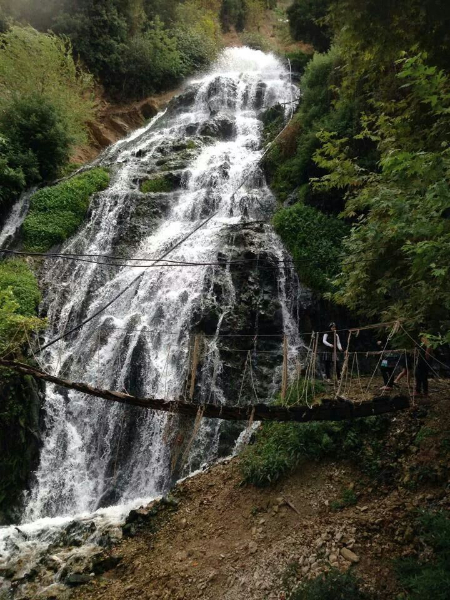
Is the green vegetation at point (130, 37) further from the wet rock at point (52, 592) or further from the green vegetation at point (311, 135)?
the wet rock at point (52, 592)

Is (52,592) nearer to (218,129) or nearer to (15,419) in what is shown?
(15,419)

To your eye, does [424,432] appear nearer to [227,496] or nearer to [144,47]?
[227,496]

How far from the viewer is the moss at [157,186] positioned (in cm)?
1834

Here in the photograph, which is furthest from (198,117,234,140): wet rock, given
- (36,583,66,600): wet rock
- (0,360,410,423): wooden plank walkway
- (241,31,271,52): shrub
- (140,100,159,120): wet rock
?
(36,583,66,600): wet rock

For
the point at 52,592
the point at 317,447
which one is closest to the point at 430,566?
the point at 317,447

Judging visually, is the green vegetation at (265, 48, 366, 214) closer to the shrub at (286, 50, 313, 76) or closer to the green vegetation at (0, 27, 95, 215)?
the green vegetation at (0, 27, 95, 215)

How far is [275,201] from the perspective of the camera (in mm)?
17125

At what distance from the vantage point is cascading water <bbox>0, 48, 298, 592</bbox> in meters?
10.2

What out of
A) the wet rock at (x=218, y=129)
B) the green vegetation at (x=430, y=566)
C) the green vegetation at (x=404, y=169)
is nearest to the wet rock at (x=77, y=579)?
the green vegetation at (x=430, y=566)

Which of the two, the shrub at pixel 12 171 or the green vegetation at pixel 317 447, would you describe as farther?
the shrub at pixel 12 171

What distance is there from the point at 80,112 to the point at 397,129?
17.8 m

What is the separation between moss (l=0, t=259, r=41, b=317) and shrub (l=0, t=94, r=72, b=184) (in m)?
5.54

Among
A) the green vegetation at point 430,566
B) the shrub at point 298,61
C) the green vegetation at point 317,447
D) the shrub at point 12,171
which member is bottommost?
the green vegetation at point 430,566

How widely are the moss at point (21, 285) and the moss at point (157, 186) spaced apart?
643 centimetres
